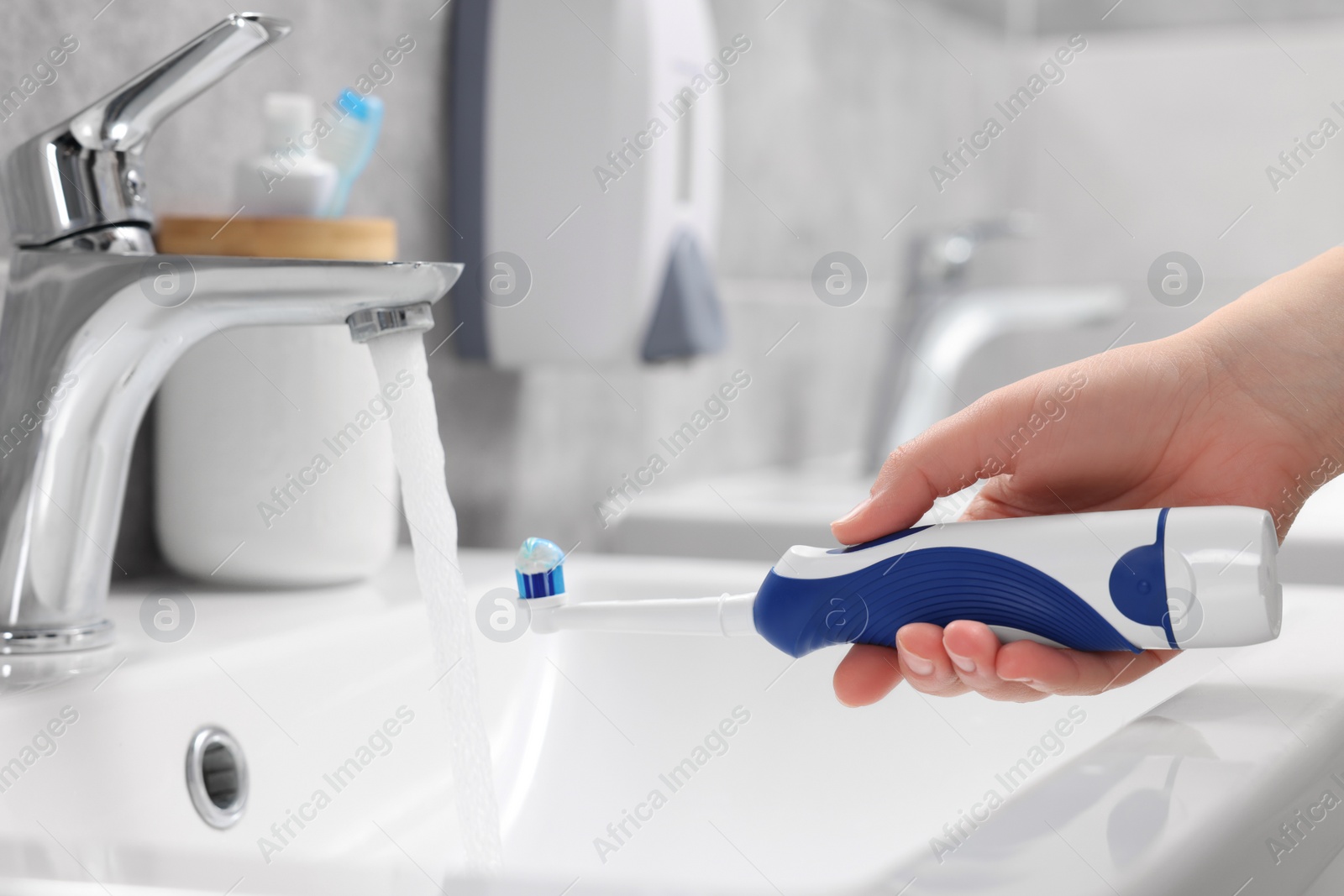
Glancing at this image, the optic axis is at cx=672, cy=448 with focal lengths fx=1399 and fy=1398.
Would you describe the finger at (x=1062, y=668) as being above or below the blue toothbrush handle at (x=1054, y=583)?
below

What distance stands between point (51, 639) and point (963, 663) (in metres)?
0.27

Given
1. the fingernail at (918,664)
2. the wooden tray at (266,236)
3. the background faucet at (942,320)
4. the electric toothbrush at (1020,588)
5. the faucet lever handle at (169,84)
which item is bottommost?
the background faucet at (942,320)

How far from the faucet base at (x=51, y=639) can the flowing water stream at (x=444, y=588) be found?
0.36ft

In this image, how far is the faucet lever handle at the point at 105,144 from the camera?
407mm

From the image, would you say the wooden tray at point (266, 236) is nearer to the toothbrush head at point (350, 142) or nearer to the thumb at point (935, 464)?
the toothbrush head at point (350, 142)

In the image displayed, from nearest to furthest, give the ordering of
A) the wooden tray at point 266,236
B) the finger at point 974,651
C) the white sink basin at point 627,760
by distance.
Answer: the white sink basin at point 627,760 → the finger at point 974,651 → the wooden tray at point 266,236

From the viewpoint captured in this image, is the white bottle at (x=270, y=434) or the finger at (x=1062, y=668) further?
the white bottle at (x=270, y=434)

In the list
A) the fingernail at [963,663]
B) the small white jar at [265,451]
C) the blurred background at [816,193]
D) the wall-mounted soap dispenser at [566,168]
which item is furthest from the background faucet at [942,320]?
the fingernail at [963,663]

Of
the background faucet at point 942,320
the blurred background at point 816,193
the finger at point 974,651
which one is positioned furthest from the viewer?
the background faucet at point 942,320

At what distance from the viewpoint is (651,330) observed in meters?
0.78

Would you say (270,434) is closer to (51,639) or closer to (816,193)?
(51,639)

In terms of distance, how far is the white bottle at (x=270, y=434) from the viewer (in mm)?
540

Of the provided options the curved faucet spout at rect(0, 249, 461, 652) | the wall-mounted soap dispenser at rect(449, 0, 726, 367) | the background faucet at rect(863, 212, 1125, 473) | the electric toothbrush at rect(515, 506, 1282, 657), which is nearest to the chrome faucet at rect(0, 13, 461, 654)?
the curved faucet spout at rect(0, 249, 461, 652)

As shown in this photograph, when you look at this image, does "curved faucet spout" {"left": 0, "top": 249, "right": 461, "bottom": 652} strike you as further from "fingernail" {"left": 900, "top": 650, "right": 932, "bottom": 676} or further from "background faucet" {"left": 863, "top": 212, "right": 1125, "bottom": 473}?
"background faucet" {"left": 863, "top": 212, "right": 1125, "bottom": 473}
